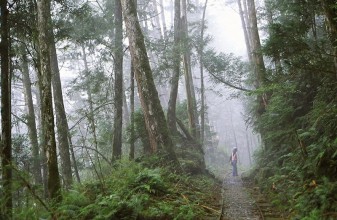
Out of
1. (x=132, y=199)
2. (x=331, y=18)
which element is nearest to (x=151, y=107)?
(x=132, y=199)

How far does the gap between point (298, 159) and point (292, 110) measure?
225 cm

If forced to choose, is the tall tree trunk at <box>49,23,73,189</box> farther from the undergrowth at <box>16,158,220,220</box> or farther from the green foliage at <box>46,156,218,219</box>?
the green foliage at <box>46,156,218,219</box>

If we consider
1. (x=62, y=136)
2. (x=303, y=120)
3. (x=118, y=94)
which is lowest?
(x=303, y=120)

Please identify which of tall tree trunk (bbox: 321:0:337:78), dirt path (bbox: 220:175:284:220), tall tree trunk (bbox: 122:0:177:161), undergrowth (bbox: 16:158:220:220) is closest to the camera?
undergrowth (bbox: 16:158:220:220)

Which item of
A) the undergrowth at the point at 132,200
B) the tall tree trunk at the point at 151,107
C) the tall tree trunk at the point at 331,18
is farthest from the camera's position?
the tall tree trunk at the point at 151,107

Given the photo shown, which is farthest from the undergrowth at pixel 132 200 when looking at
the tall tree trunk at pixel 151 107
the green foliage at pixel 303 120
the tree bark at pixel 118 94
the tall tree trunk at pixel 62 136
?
the tree bark at pixel 118 94

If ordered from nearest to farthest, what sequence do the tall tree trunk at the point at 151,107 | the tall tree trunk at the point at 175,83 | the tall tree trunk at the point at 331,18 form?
1. the tall tree trunk at the point at 331,18
2. the tall tree trunk at the point at 151,107
3. the tall tree trunk at the point at 175,83

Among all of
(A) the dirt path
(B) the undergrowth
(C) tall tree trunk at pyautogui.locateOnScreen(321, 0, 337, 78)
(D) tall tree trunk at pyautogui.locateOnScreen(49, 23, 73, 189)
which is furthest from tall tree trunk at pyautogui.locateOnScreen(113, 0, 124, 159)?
(C) tall tree trunk at pyautogui.locateOnScreen(321, 0, 337, 78)

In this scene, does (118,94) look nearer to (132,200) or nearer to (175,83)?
(175,83)

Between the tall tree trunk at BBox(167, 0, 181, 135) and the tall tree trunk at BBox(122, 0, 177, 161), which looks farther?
the tall tree trunk at BBox(167, 0, 181, 135)

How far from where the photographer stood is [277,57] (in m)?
8.55

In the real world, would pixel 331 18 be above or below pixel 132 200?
above

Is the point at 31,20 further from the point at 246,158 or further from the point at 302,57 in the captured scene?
the point at 246,158

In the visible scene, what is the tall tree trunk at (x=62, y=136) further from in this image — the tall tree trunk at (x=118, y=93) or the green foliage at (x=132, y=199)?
the green foliage at (x=132, y=199)
